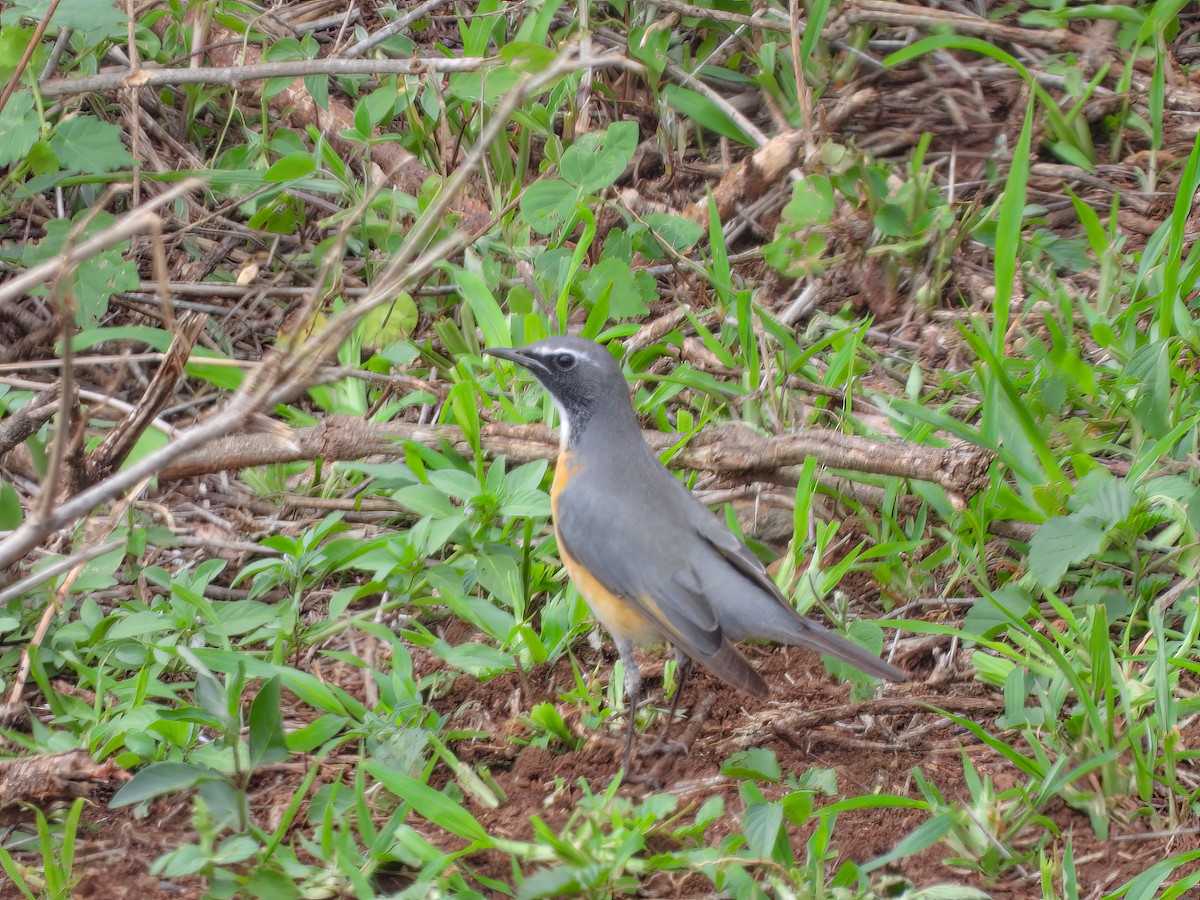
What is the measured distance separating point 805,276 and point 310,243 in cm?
290

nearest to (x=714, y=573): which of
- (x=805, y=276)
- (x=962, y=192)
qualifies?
(x=805, y=276)

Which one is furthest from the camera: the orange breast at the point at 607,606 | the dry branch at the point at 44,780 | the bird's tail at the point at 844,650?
the orange breast at the point at 607,606

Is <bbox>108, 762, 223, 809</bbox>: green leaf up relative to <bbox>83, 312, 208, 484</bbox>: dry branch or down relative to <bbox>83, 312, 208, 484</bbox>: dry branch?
down

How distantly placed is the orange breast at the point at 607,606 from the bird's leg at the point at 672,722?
0.54 feet

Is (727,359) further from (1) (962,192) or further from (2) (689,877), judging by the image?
(2) (689,877)

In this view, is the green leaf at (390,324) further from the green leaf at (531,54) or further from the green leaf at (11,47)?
the green leaf at (11,47)

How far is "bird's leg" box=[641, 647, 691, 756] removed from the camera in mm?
4547

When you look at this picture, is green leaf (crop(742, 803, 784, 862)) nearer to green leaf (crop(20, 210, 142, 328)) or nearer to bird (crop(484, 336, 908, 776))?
bird (crop(484, 336, 908, 776))

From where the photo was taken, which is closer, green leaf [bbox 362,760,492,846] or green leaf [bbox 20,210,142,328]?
green leaf [bbox 362,760,492,846]

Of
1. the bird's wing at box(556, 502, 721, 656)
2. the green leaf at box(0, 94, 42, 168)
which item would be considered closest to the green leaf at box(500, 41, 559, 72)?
the green leaf at box(0, 94, 42, 168)

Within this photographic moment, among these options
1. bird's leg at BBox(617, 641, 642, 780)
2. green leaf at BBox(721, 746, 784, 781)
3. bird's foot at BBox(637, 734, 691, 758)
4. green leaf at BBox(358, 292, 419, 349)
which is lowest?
bird's foot at BBox(637, 734, 691, 758)

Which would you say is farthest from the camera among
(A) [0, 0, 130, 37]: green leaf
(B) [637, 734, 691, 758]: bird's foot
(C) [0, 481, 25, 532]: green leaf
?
(A) [0, 0, 130, 37]: green leaf

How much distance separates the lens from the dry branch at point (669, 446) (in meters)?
5.14

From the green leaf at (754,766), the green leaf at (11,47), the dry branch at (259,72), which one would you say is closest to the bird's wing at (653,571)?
the green leaf at (754,766)
